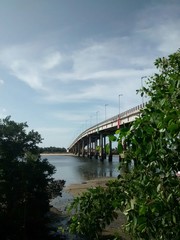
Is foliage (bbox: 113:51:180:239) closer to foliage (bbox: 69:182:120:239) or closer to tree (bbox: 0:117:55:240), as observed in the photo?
foliage (bbox: 69:182:120:239)

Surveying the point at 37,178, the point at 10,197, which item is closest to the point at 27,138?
the point at 37,178

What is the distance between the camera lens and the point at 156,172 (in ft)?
8.81

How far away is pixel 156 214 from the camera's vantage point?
2.25 metres

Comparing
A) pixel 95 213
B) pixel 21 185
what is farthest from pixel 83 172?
pixel 95 213

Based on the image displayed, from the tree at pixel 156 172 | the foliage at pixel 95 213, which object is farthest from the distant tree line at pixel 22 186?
the tree at pixel 156 172

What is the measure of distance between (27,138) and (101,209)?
16709 millimetres

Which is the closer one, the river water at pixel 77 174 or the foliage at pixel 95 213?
the foliage at pixel 95 213

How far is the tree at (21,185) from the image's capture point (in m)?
14.1

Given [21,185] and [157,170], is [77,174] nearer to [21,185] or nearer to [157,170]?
[21,185]

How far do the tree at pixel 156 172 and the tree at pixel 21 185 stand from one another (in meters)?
12.2

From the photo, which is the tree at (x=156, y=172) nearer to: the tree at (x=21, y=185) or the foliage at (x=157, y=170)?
the foliage at (x=157, y=170)

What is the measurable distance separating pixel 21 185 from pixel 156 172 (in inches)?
566

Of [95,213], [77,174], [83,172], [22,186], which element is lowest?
[77,174]

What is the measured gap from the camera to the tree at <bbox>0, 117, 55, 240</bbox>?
1408 cm
